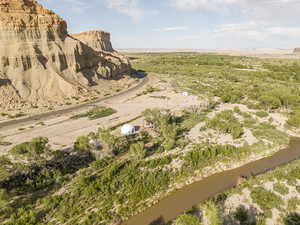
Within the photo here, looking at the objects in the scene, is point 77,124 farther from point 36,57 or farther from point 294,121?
point 294,121

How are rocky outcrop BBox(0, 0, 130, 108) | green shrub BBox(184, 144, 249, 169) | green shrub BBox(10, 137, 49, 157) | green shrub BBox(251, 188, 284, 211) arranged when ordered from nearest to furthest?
green shrub BBox(251, 188, 284, 211)
green shrub BBox(10, 137, 49, 157)
green shrub BBox(184, 144, 249, 169)
rocky outcrop BBox(0, 0, 130, 108)

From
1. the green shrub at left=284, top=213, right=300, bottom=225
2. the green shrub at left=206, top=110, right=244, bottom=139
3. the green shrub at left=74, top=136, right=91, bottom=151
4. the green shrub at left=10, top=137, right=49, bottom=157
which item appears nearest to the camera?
the green shrub at left=284, top=213, right=300, bottom=225

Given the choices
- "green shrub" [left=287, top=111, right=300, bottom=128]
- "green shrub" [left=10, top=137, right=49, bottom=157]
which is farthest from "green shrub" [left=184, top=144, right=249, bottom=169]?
"green shrub" [left=10, top=137, right=49, bottom=157]

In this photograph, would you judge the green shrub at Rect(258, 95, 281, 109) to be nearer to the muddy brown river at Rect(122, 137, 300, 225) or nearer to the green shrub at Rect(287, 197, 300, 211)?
the muddy brown river at Rect(122, 137, 300, 225)

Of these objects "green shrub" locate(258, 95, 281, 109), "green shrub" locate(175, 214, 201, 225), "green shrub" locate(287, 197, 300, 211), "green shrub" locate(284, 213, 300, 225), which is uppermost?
"green shrub" locate(258, 95, 281, 109)

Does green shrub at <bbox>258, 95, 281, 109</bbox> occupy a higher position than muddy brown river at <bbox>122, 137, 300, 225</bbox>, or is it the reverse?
green shrub at <bbox>258, 95, 281, 109</bbox>

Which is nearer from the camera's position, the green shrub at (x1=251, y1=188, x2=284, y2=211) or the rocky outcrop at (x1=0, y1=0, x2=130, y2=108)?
the green shrub at (x1=251, y1=188, x2=284, y2=211)

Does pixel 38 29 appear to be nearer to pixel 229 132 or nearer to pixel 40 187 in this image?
pixel 40 187
